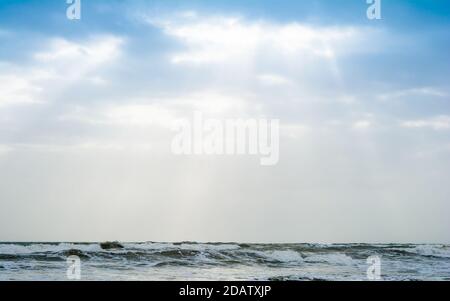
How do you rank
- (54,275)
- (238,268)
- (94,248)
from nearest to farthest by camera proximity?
(54,275), (238,268), (94,248)

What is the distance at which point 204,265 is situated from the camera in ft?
79.7

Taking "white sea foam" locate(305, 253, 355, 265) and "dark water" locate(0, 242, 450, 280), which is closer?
"dark water" locate(0, 242, 450, 280)

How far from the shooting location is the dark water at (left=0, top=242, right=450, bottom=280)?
18.9 meters

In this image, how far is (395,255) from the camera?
106 feet

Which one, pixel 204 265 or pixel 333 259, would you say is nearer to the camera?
pixel 204 265

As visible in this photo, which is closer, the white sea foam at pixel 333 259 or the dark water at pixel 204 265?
the dark water at pixel 204 265

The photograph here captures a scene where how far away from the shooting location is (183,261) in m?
25.6

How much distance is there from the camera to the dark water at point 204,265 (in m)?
18.9

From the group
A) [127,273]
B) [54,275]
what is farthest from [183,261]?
[54,275]
